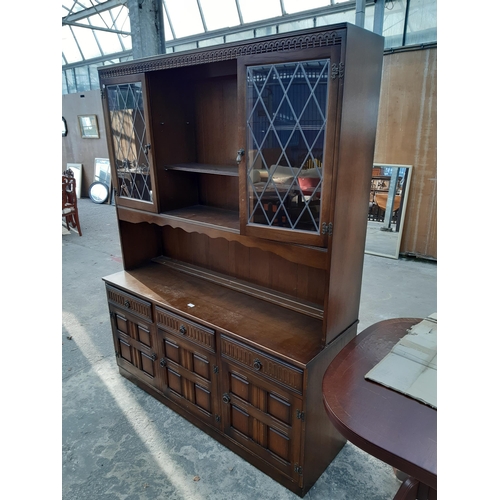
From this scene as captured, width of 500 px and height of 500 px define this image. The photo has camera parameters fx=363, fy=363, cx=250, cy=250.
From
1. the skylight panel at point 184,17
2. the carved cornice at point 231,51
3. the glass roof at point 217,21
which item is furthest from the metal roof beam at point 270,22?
the carved cornice at point 231,51

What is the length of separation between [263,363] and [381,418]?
654mm

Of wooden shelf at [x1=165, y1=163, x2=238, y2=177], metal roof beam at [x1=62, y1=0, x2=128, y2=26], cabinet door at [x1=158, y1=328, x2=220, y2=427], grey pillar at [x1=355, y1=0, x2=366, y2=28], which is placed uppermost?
metal roof beam at [x1=62, y1=0, x2=128, y2=26]

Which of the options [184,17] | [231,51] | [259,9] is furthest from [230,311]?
[184,17]

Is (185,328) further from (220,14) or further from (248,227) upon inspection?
(220,14)

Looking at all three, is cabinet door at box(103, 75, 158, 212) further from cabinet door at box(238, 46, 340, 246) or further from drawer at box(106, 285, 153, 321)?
cabinet door at box(238, 46, 340, 246)

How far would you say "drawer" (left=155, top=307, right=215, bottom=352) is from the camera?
1.98 meters

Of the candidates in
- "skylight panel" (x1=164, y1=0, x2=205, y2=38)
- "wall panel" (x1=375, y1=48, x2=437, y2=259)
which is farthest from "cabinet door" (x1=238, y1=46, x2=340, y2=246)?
"skylight panel" (x1=164, y1=0, x2=205, y2=38)

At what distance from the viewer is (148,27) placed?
4074 millimetres

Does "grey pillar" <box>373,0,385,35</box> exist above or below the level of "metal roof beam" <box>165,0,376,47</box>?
below

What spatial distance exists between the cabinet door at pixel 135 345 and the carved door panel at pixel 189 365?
0.38 ft

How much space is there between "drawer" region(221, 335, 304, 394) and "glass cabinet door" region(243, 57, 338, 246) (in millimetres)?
578

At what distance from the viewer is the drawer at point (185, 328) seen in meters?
1.98
